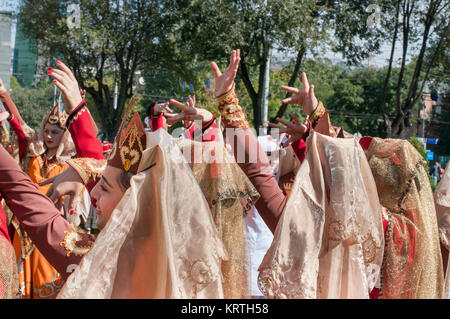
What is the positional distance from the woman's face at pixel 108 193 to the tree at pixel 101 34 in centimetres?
1253

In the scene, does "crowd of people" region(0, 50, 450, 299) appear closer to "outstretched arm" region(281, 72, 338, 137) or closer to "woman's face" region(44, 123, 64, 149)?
"outstretched arm" region(281, 72, 338, 137)

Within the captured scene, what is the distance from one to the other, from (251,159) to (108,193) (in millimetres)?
979

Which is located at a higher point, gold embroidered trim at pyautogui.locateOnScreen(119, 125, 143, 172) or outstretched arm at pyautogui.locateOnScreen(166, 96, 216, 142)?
outstretched arm at pyautogui.locateOnScreen(166, 96, 216, 142)

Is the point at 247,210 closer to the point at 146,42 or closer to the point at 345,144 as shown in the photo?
the point at 345,144

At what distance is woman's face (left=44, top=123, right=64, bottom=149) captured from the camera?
509cm

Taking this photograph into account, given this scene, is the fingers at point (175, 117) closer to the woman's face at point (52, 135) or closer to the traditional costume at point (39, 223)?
the traditional costume at point (39, 223)

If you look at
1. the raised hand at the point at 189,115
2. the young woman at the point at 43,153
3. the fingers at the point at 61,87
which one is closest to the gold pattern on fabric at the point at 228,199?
the raised hand at the point at 189,115

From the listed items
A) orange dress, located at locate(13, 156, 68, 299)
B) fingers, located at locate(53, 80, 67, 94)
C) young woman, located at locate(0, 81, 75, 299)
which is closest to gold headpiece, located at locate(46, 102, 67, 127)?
young woman, located at locate(0, 81, 75, 299)

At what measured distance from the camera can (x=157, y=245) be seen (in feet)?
6.38

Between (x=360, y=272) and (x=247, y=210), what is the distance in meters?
0.81

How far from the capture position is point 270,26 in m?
13.0

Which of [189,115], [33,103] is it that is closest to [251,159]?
[189,115]

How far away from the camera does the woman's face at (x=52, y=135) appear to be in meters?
5.09

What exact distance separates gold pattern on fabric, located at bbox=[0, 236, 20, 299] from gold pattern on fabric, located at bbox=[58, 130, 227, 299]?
452 mm
